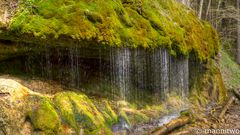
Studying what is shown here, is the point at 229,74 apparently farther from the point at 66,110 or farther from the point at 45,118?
the point at 45,118

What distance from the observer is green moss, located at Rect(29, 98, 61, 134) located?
5801 mm

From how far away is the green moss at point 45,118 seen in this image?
580 centimetres

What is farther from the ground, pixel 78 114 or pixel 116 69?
pixel 116 69

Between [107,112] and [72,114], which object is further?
[107,112]

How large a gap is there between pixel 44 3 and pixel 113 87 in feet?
9.96

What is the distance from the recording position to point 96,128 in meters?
6.51

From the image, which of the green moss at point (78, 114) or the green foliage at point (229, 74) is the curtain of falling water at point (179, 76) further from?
the green foliage at point (229, 74)

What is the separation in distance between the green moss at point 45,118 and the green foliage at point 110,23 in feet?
4.65

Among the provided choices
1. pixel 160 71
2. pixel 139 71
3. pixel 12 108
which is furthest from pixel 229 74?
pixel 12 108

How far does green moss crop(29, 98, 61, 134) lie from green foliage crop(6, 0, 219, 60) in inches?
55.8

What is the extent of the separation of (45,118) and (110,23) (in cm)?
274

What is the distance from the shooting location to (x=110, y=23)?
743 cm

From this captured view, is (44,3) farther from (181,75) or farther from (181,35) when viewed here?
(181,75)

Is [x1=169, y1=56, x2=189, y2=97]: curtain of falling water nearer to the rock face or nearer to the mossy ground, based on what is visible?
the mossy ground
